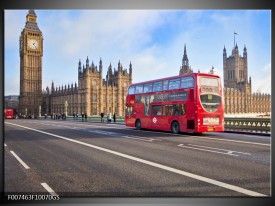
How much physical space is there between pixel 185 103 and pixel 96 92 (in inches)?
2875

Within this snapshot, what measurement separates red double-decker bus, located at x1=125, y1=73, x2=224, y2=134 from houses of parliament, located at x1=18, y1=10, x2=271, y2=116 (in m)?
58.4

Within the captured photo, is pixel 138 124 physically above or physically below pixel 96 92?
below

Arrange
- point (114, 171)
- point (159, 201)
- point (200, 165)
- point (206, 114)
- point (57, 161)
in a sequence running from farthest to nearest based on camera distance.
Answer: point (206, 114) → point (57, 161) → point (200, 165) → point (114, 171) → point (159, 201)

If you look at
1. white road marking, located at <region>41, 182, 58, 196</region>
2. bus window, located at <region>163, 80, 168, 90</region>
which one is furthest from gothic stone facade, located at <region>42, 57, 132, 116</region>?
white road marking, located at <region>41, 182, 58, 196</region>

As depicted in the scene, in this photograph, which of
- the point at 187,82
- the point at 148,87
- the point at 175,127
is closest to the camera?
the point at 187,82

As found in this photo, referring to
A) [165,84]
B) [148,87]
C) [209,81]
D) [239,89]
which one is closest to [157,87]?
[165,84]

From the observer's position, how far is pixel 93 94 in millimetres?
88188

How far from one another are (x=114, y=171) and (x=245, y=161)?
4.18m

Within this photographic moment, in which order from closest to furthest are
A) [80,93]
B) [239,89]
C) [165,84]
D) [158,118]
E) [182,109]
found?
[182,109] < [165,84] < [158,118] < [80,93] < [239,89]

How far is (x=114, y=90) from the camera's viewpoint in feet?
310

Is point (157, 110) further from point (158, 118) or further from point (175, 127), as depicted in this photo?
point (175, 127)

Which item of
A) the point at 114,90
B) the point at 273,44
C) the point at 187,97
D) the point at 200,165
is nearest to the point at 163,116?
the point at 187,97
